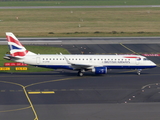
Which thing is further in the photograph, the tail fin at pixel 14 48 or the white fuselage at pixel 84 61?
the tail fin at pixel 14 48

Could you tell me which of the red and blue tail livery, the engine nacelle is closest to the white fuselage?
the engine nacelle

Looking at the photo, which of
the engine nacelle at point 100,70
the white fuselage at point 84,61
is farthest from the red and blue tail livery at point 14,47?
the engine nacelle at point 100,70

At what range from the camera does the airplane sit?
55.1 meters

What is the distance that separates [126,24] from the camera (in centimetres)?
12188

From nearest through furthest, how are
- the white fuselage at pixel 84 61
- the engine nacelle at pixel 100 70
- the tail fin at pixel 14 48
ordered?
1. the engine nacelle at pixel 100 70
2. the white fuselage at pixel 84 61
3. the tail fin at pixel 14 48

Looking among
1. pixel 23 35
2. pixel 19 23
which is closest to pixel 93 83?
pixel 23 35

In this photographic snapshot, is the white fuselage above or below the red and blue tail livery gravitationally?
below

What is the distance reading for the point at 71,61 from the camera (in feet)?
184

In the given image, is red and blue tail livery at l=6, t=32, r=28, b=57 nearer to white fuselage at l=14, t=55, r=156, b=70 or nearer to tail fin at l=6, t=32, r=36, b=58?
tail fin at l=6, t=32, r=36, b=58

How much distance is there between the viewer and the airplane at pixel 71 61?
181 feet

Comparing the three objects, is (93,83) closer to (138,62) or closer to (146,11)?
(138,62)

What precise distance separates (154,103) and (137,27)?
78.0 metres

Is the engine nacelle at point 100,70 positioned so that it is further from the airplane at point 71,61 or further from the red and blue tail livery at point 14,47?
the red and blue tail livery at point 14,47

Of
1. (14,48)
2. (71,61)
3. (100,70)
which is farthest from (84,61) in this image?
(14,48)
